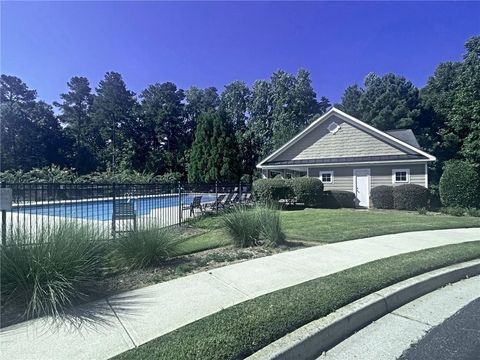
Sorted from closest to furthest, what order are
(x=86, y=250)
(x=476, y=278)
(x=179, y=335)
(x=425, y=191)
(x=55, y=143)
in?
1. (x=179, y=335)
2. (x=86, y=250)
3. (x=476, y=278)
4. (x=425, y=191)
5. (x=55, y=143)

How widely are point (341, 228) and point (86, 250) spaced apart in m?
8.13

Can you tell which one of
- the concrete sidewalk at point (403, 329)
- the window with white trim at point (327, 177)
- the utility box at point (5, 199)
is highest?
the window with white trim at point (327, 177)

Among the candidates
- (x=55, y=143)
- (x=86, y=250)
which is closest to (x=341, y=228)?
(x=86, y=250)

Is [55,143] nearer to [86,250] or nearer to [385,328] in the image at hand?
[86,250]

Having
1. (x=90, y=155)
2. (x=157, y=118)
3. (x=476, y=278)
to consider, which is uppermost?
(x=157, y=118)

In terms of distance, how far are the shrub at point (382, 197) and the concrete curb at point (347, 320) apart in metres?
13.5

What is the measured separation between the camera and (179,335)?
3.21 metres

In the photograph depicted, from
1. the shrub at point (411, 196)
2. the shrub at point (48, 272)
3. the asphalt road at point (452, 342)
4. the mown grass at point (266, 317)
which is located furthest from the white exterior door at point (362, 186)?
the shrub at point (48, 272)

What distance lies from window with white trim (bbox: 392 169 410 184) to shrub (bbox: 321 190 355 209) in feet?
8.83

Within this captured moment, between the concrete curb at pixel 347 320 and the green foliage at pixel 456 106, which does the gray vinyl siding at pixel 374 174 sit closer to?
the green foliage at pixel 456 106

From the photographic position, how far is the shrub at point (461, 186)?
1642cm

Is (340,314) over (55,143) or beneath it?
beneath

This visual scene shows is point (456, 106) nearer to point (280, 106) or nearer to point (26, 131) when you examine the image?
point (280, 106)

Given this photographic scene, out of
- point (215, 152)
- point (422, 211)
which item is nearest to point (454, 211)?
point (422, 211)
